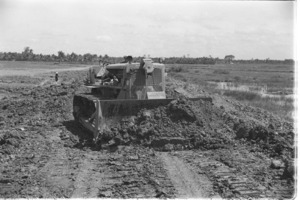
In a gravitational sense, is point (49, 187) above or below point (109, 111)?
below

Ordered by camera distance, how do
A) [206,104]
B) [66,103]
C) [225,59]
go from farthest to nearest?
[225,59] → [66,103] → [206,104]

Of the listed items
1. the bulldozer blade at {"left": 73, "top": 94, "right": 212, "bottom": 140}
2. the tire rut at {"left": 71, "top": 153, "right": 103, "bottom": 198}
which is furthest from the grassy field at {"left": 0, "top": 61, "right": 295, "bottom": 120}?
the tire rut at {"left": 71, "top": 153, "right": 103, "bottom": 198}

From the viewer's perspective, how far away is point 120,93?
1063 centimetres

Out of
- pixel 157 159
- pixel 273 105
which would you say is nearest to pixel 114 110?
pixel 157 159

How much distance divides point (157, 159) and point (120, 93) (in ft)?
11.0

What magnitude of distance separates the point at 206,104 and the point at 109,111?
100 inches

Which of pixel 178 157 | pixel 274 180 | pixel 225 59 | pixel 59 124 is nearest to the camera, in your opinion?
pixel 274 180

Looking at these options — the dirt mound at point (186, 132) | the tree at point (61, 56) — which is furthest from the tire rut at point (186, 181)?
the tree at point (61, 56)

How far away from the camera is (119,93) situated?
10688 millimetres

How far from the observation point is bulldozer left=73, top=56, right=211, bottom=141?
358 inches

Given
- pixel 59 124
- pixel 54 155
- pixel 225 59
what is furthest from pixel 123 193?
pixel 225 59

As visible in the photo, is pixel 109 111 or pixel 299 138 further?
pixel 109 111

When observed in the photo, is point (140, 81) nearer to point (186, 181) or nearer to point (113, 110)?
point (113, 110)

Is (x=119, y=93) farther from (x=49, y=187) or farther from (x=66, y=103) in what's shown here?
(x=66, y=103)
